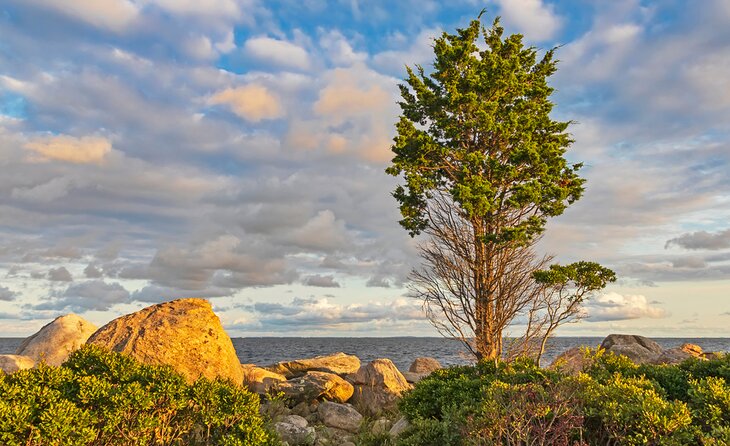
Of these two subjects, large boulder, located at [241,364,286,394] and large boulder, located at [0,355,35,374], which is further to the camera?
large boulder, located at [241,364,286,394]

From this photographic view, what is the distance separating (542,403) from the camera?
933 centimetres

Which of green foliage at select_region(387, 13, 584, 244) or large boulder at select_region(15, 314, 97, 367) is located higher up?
green foliage at select_region(387, 13, 584, 244)

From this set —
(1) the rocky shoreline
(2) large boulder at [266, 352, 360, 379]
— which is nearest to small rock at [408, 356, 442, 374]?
(2) large boulder at [266, 352, 360, 379]

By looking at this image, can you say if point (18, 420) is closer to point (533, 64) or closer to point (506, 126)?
point (506, 126)

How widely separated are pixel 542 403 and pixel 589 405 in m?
1.11

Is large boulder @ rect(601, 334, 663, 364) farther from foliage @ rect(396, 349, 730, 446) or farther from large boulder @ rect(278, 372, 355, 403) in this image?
foliage @ rect(396, 349, 730, 446)

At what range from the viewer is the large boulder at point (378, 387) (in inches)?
758

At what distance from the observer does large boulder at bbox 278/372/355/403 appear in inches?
753

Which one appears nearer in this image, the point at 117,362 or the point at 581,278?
the point at 117,362

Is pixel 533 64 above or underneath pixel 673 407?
above

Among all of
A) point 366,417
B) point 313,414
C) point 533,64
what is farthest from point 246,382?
point 533,64

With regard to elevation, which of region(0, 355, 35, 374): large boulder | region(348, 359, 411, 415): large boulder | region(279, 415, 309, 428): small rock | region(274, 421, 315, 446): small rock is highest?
region(0, 355, 35, 374): large boulder

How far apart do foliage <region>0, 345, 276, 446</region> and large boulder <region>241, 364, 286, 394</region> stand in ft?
24.7

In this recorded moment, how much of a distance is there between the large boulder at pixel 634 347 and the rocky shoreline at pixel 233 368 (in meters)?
→ 1.91
